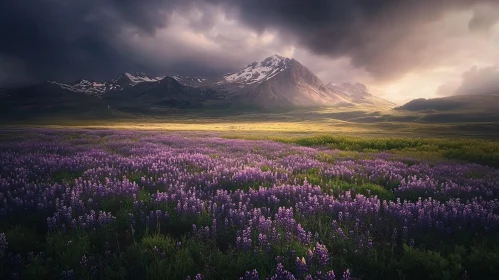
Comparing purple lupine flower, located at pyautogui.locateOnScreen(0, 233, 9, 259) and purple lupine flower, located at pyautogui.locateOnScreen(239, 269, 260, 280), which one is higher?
purple lupine flower, located at pyautogui.locateOnScreen(0, 233, 9, 259)

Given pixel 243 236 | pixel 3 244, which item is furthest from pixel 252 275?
pixel 3 244

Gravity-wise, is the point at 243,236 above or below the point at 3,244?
below

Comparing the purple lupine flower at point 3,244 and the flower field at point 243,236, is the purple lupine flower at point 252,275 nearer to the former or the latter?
the flower field at point 243,236

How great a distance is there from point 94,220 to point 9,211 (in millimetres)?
1902

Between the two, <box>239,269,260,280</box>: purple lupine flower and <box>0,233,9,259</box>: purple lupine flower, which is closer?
<box>239,269,260,280</box>: purple lupine flower

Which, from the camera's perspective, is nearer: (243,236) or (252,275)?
(252,275)

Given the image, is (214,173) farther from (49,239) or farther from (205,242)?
(49,239)

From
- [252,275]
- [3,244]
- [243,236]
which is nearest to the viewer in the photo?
[252,275]

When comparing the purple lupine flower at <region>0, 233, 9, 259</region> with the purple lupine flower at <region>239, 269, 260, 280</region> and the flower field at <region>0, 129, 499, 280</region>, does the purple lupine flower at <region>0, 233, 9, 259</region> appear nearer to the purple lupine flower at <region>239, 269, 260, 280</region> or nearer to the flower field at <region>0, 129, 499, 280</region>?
the flower field at <region>0, 129, 499, 280</region>

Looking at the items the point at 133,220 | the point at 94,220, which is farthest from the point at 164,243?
the point at 94,220

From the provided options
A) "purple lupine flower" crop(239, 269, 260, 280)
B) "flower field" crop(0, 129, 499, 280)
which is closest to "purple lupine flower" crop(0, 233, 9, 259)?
"flower field" crop(0, 129, 499, 280)

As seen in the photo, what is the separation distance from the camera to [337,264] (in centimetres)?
388

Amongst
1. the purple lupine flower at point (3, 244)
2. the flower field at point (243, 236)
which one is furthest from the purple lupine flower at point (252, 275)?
the purple lupine flower at point (3, 244)

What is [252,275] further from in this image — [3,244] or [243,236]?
[3,244]
